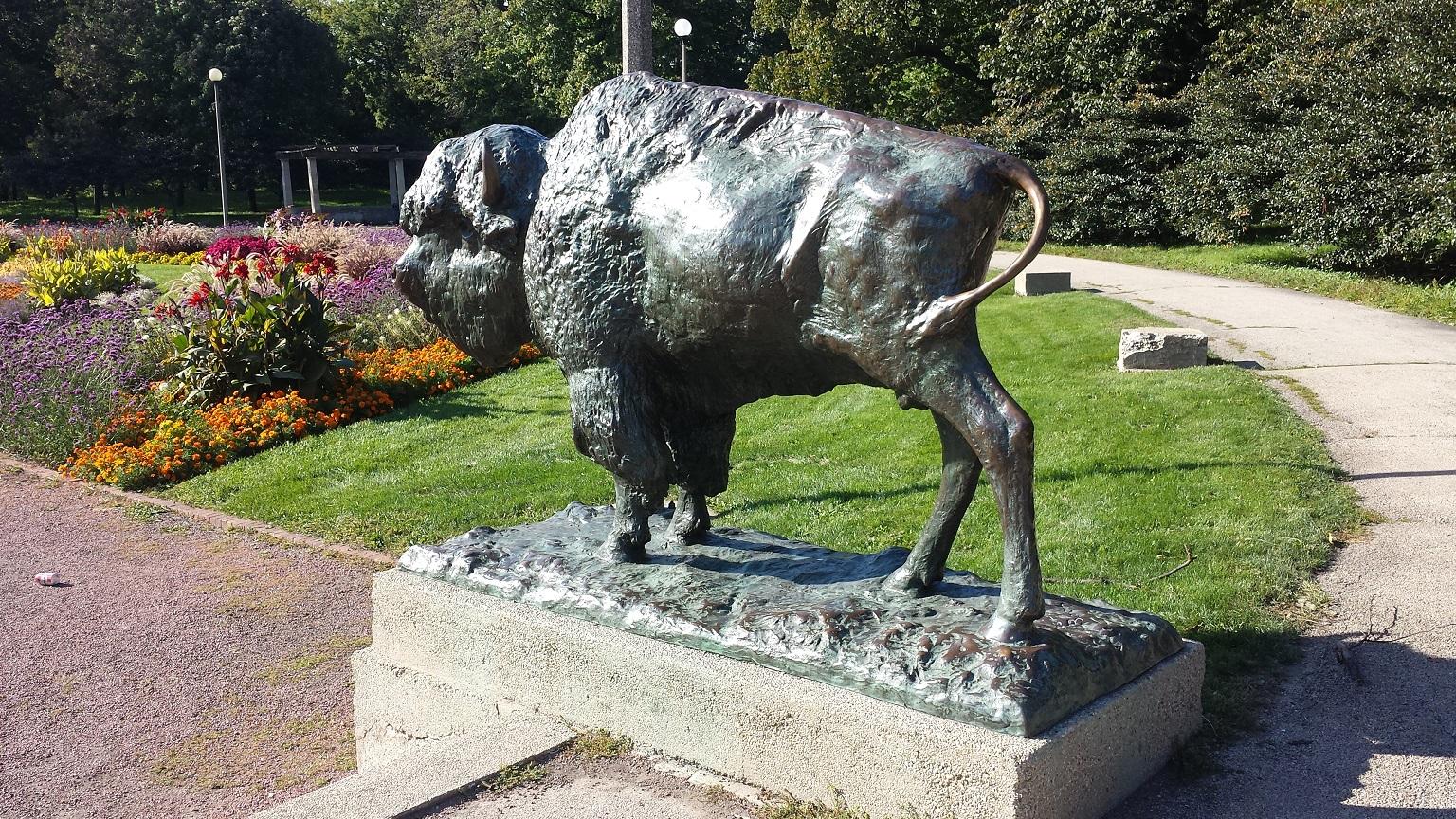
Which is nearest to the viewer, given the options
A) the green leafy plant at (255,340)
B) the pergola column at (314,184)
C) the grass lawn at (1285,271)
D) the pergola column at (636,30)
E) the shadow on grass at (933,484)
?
the pergola column at (636,30)

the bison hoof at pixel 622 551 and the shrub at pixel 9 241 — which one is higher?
the shrub at pixel 9 241

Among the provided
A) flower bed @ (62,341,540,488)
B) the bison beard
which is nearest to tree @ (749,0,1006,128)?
flower bed @ (62,341,540,488)

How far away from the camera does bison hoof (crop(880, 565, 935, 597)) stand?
3.62 metres

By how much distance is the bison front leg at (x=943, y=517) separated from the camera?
3406 mm

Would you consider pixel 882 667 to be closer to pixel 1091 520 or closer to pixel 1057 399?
pixel 1091 520

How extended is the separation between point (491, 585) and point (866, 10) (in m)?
24.7

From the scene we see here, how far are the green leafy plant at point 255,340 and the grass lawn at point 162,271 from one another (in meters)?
10.2

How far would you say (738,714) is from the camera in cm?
335

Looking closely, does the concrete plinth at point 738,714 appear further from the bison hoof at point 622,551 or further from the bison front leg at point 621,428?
the bison front leg at point 621,428

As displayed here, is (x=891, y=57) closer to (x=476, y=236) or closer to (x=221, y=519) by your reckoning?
(x=221, y=519)

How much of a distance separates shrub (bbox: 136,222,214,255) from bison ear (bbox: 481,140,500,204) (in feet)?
77.1

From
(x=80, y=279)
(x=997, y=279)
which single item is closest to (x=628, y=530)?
(x=997, y=279)

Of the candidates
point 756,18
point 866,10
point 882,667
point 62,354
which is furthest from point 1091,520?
point 756,18

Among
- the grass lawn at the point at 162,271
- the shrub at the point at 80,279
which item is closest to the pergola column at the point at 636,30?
the shrub at the point at 80,279
